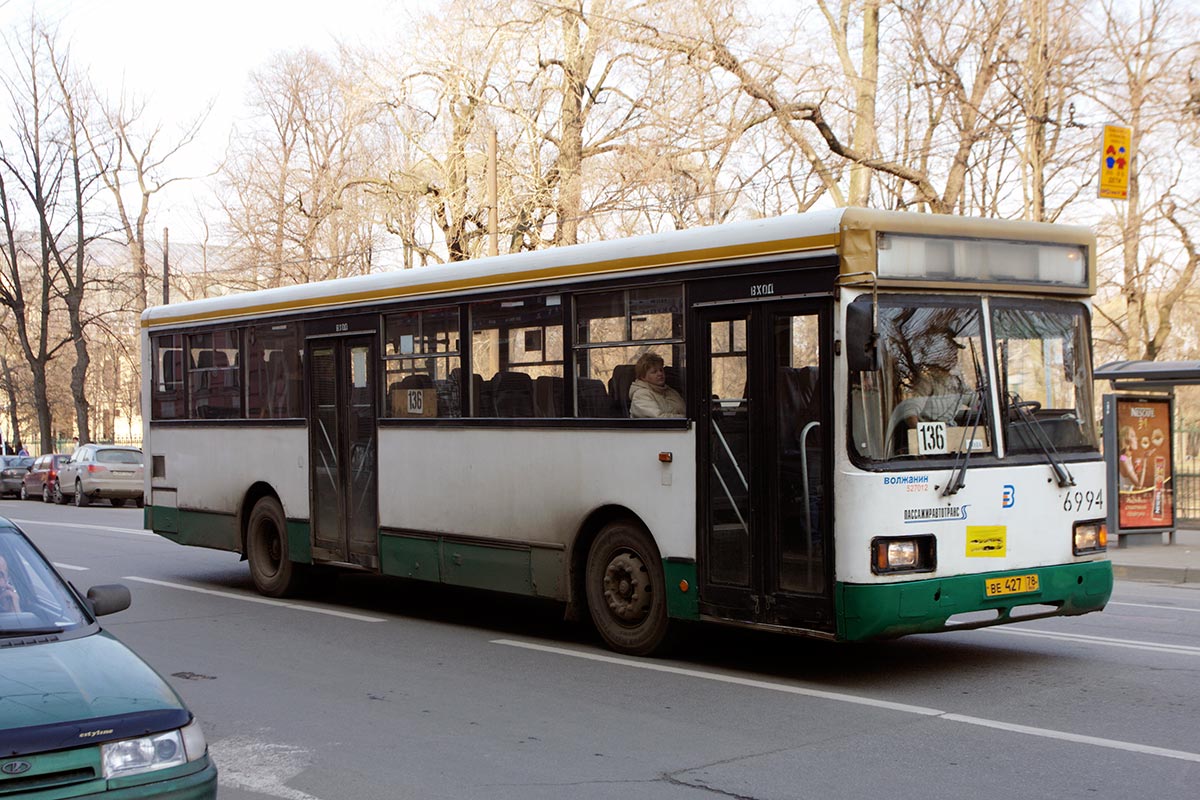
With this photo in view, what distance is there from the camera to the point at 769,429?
8.85 meters

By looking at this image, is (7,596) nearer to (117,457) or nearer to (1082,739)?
(1082,739)

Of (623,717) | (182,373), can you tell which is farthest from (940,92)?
(623,717)

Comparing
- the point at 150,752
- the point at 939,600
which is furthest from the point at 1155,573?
the point at 150,752

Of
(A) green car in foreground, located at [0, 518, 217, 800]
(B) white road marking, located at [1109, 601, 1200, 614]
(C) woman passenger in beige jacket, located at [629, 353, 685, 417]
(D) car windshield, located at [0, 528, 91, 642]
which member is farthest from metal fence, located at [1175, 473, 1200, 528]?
(A) green car in foreground, located at [0, 518, 217, 800]

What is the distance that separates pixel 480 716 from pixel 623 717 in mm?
851

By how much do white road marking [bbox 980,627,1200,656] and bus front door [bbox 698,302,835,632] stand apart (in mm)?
2446

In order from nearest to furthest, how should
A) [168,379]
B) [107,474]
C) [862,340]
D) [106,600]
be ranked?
[106,600] < [862,340] < [168,379] < [107,474]

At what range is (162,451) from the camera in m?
15.7

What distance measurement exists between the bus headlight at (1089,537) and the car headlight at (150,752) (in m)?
6.08

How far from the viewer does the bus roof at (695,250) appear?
845 centimetres

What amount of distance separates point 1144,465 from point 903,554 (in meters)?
11.6


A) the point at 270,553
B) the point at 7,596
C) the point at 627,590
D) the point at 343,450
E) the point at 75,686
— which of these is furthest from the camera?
the point at 270,553

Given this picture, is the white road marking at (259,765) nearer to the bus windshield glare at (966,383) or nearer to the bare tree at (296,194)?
the bus windshield glare at (966,383)

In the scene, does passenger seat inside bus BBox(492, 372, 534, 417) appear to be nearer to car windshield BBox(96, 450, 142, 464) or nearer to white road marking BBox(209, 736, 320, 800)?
white road marking BBox(209, 736, 320, 800)
